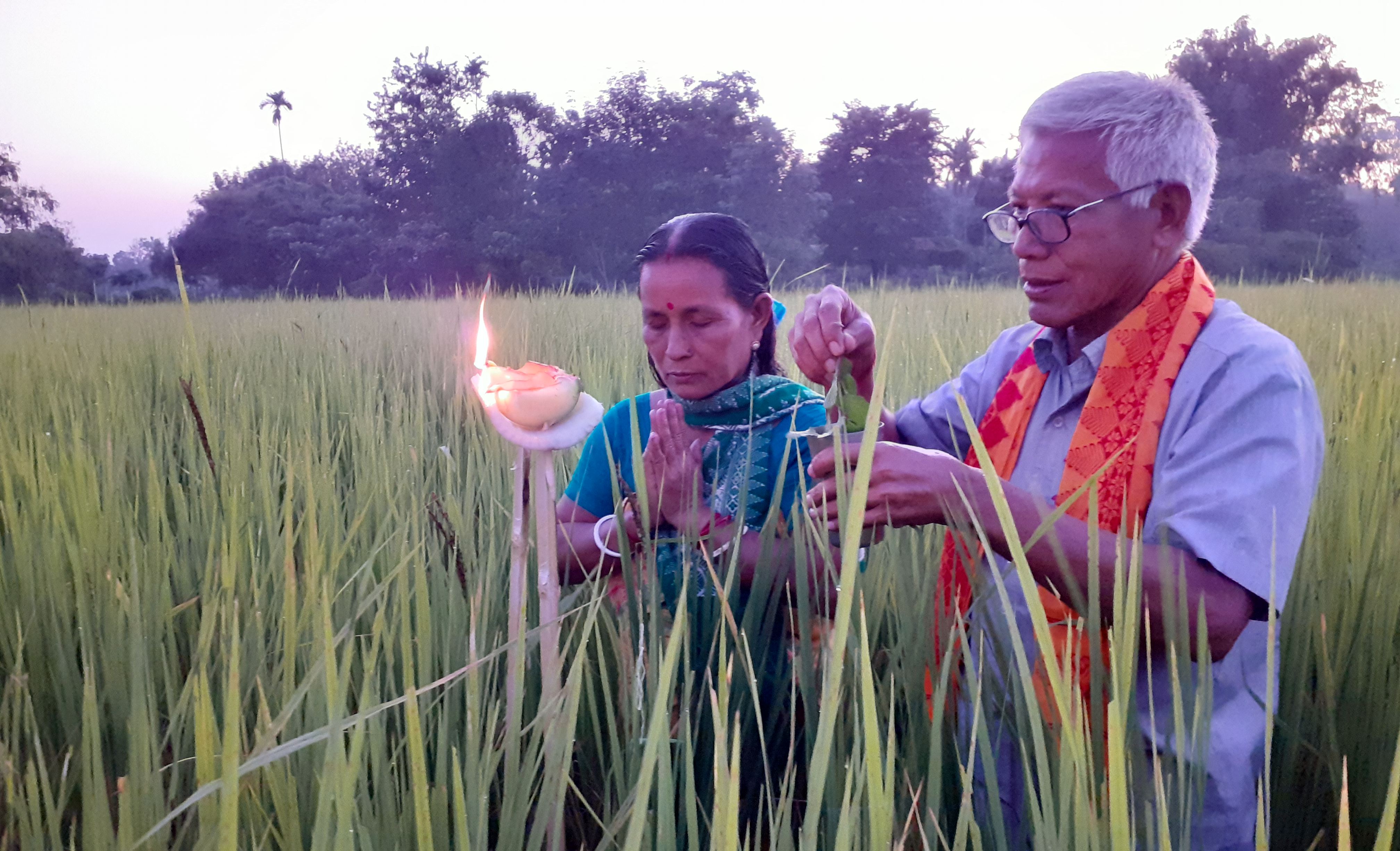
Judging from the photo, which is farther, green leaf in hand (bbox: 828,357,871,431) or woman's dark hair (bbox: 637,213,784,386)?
woman's dark hair (bbox: 637,213,784,386)

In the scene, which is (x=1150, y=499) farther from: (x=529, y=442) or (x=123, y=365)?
(x=123, y=365)

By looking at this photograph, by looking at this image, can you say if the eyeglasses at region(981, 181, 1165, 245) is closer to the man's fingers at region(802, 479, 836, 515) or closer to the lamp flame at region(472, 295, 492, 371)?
the man's fingers at region(802, 479, 836, 515)

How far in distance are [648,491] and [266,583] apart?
0.54 m

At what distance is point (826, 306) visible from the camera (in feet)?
3.45

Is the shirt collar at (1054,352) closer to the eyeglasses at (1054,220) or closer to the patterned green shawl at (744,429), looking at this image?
the eyeglasses at (1054,220)

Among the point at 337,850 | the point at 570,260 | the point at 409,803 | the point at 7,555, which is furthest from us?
the point at 570,260

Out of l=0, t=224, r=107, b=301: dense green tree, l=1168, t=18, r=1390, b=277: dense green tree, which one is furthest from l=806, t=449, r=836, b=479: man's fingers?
l=1168, t=18, r=1390, b=277: dense green tree

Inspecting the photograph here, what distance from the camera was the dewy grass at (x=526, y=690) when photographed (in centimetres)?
52

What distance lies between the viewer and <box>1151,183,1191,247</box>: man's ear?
105cm

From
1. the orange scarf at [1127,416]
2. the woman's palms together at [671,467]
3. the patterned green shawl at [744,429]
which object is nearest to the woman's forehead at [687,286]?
the patterned green shawl at [744,429]

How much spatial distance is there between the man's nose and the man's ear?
14 cm

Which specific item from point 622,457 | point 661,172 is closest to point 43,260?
point 661,172

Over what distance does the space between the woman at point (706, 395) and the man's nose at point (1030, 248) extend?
1.22ft

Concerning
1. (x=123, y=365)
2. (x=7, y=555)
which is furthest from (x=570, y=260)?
(x=7, y=555)
